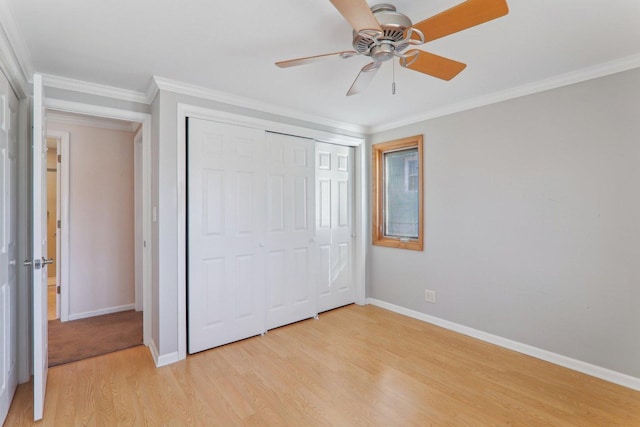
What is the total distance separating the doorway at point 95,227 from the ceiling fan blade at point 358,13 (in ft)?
10.6

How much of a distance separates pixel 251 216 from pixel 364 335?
1.62 m

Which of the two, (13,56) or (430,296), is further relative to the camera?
(430,296)

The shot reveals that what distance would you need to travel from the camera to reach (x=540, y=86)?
8.58ft

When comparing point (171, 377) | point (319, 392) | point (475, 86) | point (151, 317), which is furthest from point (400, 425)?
point (475, 86)

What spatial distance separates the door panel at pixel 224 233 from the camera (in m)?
2.76

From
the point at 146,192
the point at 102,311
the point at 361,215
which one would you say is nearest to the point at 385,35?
the point at 146,192

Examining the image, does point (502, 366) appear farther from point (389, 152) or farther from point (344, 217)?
point (389, 152)

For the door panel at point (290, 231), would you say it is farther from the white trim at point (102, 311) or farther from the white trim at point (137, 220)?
the white trim at point (102, 311)

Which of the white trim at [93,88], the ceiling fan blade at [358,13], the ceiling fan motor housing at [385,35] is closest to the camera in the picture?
the ceiling fan blade at [358,13]

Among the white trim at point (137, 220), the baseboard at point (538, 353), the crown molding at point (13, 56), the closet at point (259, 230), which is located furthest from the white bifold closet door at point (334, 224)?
the crown molding at point (13, 56)

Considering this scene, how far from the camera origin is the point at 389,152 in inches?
157

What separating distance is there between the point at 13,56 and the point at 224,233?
71.6 inches

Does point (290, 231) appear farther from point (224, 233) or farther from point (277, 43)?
point (277, 43)

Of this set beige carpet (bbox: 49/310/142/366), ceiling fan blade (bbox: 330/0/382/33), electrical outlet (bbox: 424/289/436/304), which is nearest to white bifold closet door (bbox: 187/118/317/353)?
beige carpet (bbox: 49/310/142/366)
